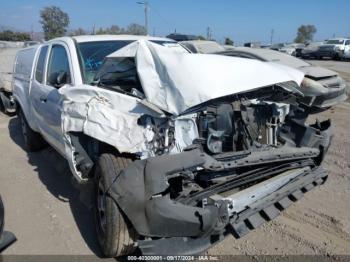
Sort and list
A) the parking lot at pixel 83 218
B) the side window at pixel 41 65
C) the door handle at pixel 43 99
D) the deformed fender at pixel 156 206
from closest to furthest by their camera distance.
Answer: the deformed fender at pixel 156 206 < the parking lot at pixel 83 218 < the door handle at pixel 43 99 < the side window at pixel 41 65

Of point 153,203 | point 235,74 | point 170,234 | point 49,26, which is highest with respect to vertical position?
point 235,74

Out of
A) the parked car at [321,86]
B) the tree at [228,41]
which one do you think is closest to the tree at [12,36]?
the tree at [228,41]

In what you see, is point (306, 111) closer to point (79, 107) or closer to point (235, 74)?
point (235, 74)

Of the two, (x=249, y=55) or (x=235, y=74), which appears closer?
(x=235, y=74)

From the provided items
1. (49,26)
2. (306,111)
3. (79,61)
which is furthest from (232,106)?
(49,26)

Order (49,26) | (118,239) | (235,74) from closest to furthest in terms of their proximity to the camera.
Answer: (118,239) → (235,74) → (49,26)

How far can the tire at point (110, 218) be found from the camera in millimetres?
3158

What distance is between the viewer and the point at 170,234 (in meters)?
2.88

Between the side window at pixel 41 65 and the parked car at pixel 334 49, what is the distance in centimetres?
2825

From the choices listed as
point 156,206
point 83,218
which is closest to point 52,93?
point 83,218

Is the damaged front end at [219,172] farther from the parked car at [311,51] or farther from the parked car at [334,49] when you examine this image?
the parked car at [311,51]

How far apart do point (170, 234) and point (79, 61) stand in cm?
253

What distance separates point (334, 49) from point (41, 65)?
93.4ft

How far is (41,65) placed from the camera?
5.92m
